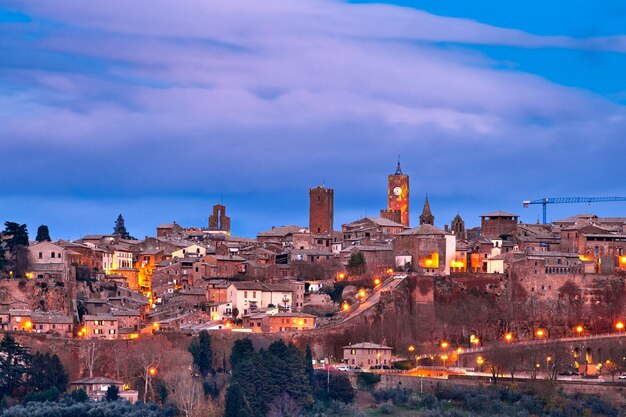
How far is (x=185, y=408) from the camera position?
103188 mm

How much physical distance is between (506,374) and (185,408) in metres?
20.2

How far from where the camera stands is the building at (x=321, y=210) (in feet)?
490

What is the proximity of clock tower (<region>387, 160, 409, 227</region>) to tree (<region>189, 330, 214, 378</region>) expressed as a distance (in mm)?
49806

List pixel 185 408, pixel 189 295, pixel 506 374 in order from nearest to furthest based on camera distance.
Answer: pixel 185 408
pixel 506 374
pixel 189 295

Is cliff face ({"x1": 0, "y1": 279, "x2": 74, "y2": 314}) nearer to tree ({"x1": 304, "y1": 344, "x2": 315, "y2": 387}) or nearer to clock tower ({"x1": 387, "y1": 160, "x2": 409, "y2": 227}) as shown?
tree ({"x1": 304, "y1": 344, "x2": 315, "y2": 387})

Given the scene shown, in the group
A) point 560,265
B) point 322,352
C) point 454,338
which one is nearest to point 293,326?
point 322,352

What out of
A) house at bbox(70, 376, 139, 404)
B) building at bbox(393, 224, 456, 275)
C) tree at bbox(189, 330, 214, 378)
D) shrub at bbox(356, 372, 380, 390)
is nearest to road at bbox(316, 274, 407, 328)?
building at bbox(393, 224, 456, 275)

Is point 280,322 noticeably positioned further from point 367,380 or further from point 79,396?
point 79,396

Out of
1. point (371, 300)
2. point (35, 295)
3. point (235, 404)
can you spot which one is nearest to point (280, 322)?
point (371, 300)

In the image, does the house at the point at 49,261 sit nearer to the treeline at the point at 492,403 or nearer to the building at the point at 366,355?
the building at the point at 366,355

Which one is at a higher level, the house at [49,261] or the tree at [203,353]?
the house at [49,261]

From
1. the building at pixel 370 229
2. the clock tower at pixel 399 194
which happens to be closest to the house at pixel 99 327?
the building at pixel 370 229

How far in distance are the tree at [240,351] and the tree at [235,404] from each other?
17.8 feet

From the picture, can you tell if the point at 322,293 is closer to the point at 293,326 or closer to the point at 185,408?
the point at 293,326
